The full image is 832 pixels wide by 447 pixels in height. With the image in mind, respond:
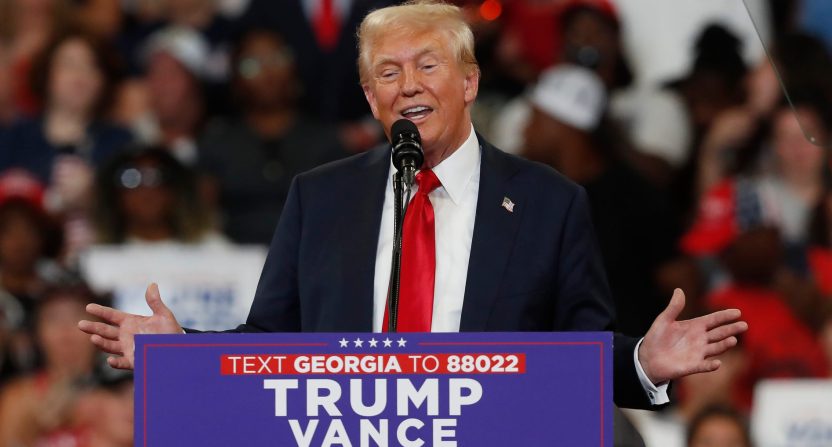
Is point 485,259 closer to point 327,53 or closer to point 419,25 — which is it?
point 419,25

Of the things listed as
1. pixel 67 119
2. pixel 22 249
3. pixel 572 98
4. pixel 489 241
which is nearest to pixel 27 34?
pixel 67 119

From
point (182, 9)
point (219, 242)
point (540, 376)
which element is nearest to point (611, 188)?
point (219, 242)

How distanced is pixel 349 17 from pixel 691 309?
1853mm

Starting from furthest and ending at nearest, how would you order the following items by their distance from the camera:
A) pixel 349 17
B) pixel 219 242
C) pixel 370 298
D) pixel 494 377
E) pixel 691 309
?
pixel 349 17
pixel 219 242
pixel 691 309
pixel 370 298
pixel 494 377

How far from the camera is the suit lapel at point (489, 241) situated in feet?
8.61

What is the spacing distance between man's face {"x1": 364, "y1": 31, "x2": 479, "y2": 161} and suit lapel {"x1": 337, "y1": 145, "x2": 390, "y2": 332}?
101 mm

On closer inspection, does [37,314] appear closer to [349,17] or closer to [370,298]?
[349,17]

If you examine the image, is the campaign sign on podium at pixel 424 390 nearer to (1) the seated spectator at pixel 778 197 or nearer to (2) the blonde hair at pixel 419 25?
(2) the blonde hair at pixel 419 25

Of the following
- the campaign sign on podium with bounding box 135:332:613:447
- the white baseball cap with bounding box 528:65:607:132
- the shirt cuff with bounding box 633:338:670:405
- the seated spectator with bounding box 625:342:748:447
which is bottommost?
the campaign sign on podium with bounding box 135:332:613:447

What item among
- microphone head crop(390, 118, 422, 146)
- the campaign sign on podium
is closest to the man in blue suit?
microphone head crop(390, 118, 422, 146)

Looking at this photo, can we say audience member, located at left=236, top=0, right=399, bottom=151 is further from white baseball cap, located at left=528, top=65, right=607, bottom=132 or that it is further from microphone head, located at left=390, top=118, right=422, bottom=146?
microphone head, located at left=390, top=118, right=422, bottom=146

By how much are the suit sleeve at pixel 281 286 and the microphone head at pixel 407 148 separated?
0.33 metres

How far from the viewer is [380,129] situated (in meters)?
6.04

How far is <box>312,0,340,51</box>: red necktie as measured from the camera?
6219 mm
